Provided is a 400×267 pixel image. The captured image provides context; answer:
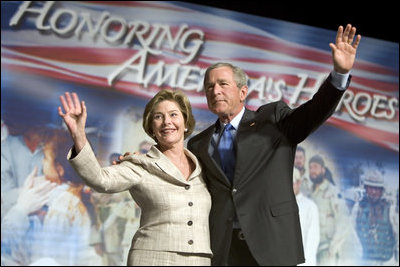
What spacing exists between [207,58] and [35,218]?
6.96 feet

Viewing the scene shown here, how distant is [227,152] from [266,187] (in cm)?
22

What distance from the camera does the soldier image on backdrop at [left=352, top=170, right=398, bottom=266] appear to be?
5.75 m

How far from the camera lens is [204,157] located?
2273 mm

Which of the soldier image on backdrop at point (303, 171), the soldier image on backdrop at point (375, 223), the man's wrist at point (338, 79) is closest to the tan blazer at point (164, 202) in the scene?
the man's wrist at point (338, 79)

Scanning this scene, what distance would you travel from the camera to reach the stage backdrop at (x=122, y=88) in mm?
4738

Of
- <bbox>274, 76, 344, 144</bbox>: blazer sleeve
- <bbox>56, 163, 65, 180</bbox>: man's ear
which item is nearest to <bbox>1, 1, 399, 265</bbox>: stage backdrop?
<bbox>56, 163, 65, 180</bbox>: man's ear

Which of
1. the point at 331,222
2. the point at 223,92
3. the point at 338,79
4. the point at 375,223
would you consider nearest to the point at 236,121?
the point at 223,92

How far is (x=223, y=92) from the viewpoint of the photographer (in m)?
2.33

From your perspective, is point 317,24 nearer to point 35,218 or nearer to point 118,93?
point 118,93

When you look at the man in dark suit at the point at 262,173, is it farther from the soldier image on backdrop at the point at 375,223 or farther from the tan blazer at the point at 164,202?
the soldier image on backdrop at the point at 375,223

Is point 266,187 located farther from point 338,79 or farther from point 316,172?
point 316,172

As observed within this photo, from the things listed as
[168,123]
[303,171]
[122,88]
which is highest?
[122,88]

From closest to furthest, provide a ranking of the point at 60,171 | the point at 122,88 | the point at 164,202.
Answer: the point at 164,202 → the point at 60,171 → the point at 122,88

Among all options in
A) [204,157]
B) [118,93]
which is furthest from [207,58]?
[204,157]
